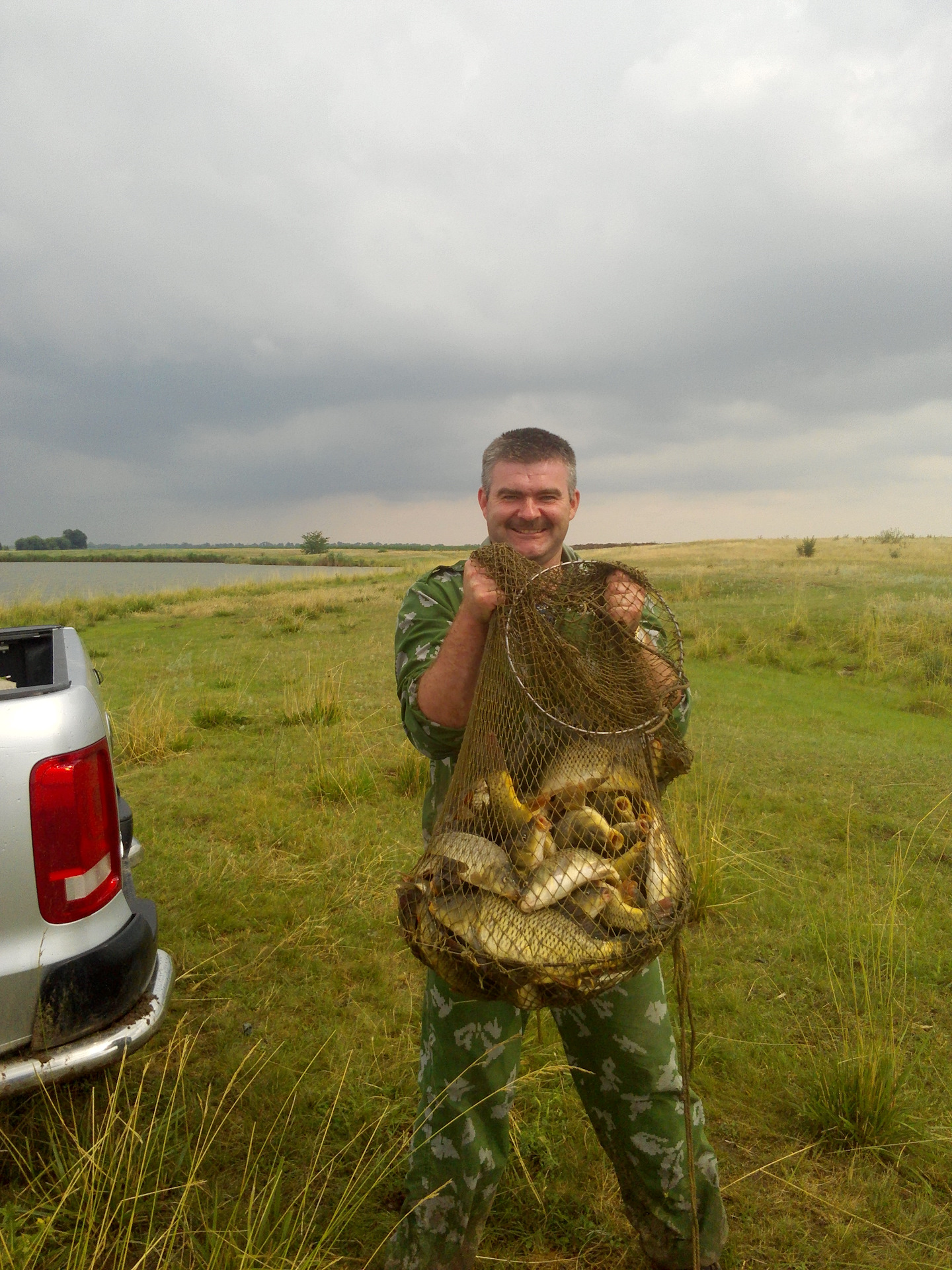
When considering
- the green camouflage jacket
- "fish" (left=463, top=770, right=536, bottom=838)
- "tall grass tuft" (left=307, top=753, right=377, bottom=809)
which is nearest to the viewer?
"fish" (left=463, top=770, right=536, bottom=838)

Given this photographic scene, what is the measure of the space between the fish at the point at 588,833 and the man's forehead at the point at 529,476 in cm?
114

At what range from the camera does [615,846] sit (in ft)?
6.91

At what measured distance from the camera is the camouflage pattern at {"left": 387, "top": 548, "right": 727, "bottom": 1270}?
2.38m

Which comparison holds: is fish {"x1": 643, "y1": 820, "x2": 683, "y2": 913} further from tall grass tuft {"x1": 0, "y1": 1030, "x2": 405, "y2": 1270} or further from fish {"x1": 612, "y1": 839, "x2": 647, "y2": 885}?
tall grass tuft {"x1": 0, "y1": 1030, "x2": 405, "y2": 1270}

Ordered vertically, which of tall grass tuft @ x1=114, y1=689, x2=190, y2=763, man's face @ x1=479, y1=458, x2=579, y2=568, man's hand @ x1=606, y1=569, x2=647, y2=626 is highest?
man's face @ x1=479, y1=458, x2=579, y2=568

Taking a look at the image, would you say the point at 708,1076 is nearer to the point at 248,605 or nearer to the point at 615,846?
the point at 615,846

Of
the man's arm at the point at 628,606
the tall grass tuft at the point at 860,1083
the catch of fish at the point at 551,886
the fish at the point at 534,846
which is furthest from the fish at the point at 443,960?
the tall grass tuft at the point at 860,1083

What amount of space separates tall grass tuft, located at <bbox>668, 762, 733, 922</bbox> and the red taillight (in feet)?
9.80

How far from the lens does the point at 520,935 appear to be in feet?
6.00

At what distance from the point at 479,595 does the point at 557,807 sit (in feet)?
2.18

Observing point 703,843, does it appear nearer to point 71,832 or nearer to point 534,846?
point 534,846

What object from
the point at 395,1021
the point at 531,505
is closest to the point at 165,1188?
the point at 395,1021

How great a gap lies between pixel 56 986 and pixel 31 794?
590mm

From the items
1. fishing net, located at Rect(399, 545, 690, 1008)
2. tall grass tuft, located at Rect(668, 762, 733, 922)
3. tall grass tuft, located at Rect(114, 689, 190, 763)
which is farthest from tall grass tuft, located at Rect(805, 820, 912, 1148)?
tall grass tuft, located at Rect(114, 689, 190, 763)
